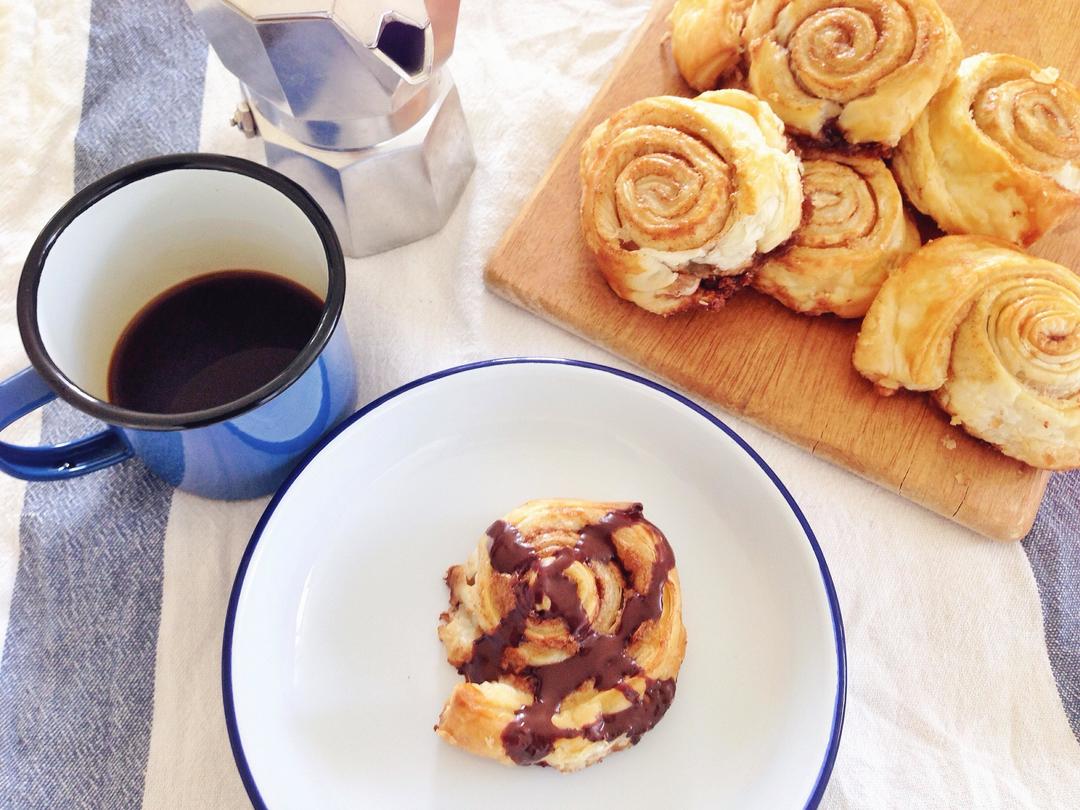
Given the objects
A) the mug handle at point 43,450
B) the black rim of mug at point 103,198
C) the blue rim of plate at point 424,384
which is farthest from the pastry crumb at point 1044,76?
the mug handle at point 43,450

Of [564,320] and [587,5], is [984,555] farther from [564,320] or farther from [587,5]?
[587,5]

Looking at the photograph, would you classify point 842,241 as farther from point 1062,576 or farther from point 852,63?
point 1062,576

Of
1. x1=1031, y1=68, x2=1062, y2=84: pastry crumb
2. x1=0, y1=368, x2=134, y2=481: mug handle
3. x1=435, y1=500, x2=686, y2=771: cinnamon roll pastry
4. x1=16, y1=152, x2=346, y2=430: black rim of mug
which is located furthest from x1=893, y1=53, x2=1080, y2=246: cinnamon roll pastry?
x1=0, y1=368, x2=134, y2=481: mug handle

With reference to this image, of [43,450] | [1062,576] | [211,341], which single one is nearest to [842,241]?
[1062,576]

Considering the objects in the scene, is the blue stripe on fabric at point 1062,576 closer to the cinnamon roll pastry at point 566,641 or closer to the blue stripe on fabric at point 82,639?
the cinnamon roll pastry at point 566,641

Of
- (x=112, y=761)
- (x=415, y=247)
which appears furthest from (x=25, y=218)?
(x=112, y=761)

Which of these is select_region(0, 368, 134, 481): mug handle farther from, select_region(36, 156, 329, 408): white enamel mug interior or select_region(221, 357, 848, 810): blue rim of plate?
select_region(221, 357, 848, 810): blue rim of plate

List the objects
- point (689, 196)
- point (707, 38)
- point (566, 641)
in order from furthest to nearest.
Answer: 1. point (707, 38)
2. point (689, 196)
3. point (566, 641)
